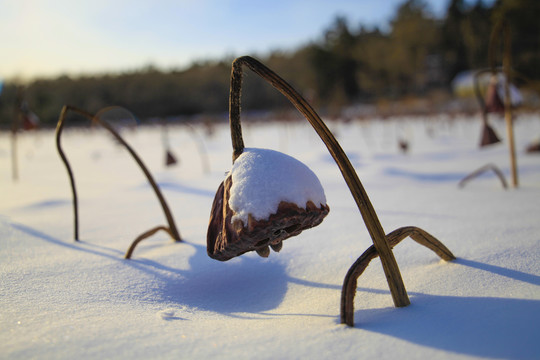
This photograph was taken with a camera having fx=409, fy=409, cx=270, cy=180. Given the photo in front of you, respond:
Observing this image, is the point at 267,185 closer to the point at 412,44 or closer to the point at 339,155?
the point at 339,155

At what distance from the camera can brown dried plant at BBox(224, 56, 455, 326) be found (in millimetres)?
735

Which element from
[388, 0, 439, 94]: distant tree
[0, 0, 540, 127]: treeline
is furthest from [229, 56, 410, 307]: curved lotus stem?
[388, 0, 439, 94]: distant tree

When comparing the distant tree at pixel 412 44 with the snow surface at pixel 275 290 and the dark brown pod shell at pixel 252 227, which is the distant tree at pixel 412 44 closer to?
the snow surface at pixel 275 290

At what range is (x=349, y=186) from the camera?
0.79 metres

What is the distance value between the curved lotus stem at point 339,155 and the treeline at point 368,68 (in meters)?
17.5

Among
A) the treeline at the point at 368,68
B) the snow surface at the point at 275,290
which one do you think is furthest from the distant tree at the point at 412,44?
the snow surface at the point at 275,290

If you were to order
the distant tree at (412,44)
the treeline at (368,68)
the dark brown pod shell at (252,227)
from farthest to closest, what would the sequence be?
the distant tree at (412,44) < the treeline at (368,68) < the dark brown pod shell at (252,227)

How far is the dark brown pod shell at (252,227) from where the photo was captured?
707mm

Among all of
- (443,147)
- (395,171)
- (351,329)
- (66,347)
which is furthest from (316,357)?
(443,147)

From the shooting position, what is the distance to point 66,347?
0.73 m

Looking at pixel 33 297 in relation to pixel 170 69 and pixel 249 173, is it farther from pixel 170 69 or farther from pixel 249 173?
pixel 170 69

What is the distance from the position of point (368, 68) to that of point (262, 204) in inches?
1023

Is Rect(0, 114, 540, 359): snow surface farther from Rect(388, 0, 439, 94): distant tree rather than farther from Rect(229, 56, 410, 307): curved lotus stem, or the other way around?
Rect(388, 0, 439, 94): distant tree

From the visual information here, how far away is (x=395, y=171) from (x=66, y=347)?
3014 millimetres
